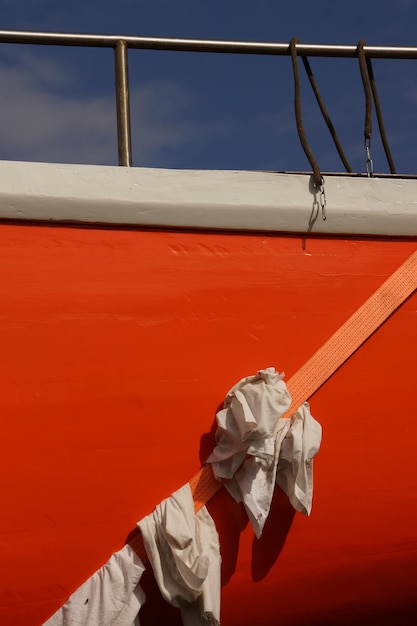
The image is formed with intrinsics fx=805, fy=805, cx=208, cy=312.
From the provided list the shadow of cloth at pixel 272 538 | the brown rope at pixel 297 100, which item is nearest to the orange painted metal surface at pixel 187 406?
the shadow of cloth at pixel 272 538

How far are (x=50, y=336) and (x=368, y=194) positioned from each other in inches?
57.6

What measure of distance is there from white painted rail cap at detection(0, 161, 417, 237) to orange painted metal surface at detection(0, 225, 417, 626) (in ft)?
0.20

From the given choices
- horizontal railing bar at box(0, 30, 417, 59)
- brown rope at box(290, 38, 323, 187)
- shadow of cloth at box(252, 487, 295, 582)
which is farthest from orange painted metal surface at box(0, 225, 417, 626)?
horizontal railing bar at box(0, 30, 417, 59)

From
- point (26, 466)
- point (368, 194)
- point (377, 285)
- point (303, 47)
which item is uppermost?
point (303, 47)

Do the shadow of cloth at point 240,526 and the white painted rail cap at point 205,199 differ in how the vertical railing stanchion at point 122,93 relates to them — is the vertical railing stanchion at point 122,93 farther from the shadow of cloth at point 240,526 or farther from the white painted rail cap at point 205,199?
the shadow of cloth at point 240,526

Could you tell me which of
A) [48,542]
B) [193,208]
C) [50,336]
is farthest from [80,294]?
[48,542]

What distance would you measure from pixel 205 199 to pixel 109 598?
5.12 feet

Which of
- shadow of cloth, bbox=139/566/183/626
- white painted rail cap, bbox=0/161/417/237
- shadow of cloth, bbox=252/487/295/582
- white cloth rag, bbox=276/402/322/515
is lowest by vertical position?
shadow of cloth, bbox=139/566/183/626

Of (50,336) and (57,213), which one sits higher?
(57,213)

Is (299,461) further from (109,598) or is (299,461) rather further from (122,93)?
(122,93)

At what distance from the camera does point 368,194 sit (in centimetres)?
342

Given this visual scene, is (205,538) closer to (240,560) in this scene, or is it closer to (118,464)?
(240,560)

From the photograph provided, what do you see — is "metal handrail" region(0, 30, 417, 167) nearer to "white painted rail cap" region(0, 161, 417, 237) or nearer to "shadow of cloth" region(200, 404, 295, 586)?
"white painted rail cap" region(0, 161, 417, 237)

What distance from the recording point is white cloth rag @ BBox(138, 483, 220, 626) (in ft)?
9.53
